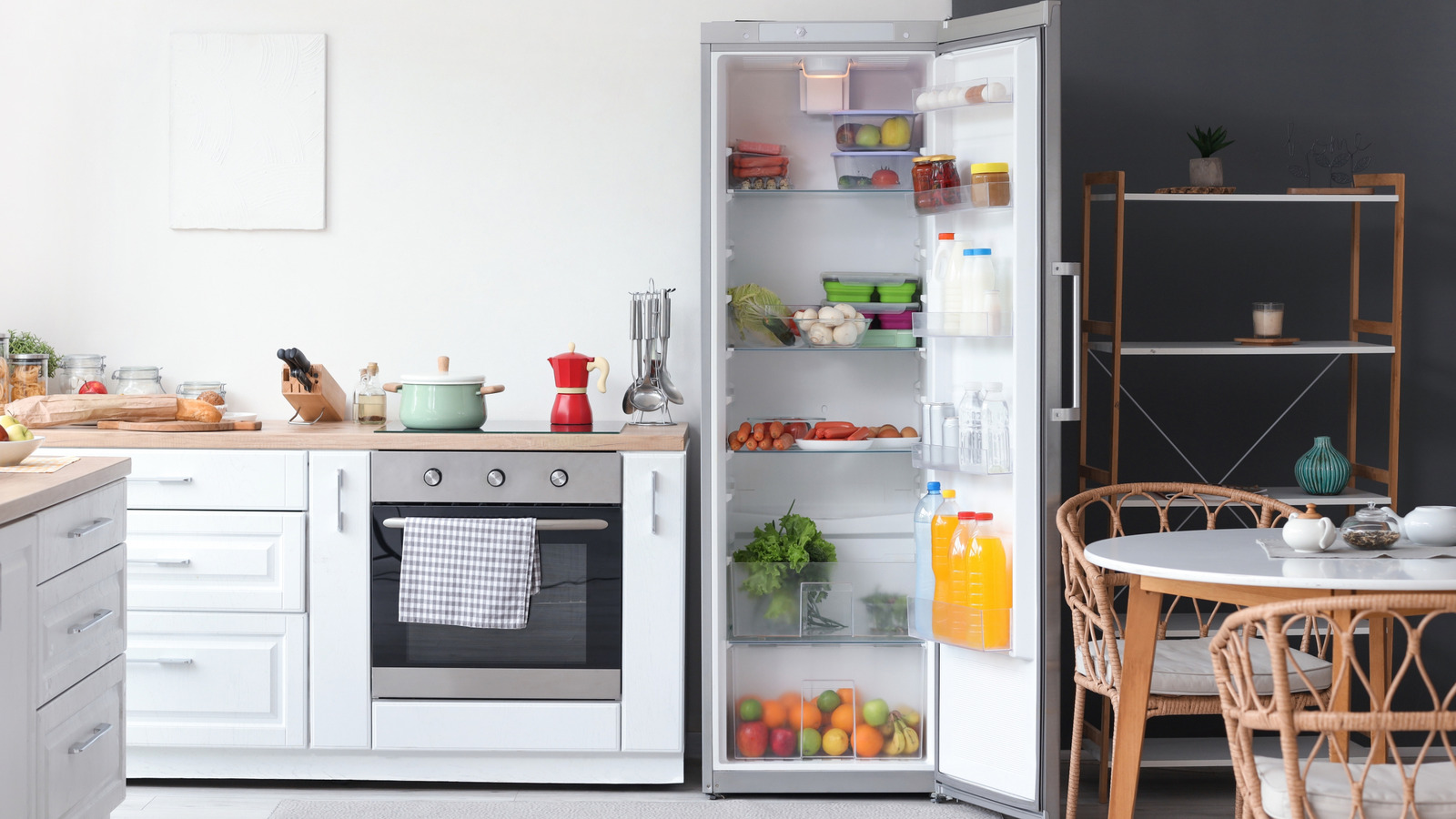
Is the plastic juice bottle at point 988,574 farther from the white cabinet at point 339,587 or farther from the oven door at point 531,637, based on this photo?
the white cabinet at point 339,587

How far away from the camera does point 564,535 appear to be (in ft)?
9.77

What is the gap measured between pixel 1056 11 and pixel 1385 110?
1.37 m

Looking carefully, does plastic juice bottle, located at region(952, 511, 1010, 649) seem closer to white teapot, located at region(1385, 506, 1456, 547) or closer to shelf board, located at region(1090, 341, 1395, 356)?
shelf board, located at region(1090, 341, 1395, 356)

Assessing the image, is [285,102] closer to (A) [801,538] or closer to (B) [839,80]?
(B) [839,80]

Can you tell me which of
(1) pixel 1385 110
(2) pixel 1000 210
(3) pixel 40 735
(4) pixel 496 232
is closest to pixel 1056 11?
(2) pixel 1000 210

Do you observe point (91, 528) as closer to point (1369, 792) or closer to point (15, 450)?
point (15, 450)

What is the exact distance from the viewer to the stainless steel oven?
2.97m

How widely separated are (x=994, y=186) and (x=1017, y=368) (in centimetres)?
46

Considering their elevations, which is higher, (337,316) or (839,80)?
A: (839,80)

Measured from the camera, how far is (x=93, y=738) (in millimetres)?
2246

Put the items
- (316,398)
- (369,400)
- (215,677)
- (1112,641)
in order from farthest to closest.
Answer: (369,400) < (316,398) < (215,677) < (1112,641)

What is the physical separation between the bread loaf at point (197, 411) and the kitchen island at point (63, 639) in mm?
655

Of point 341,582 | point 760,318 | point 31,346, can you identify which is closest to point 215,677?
point 341,582

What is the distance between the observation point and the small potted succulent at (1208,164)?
3111 mm
